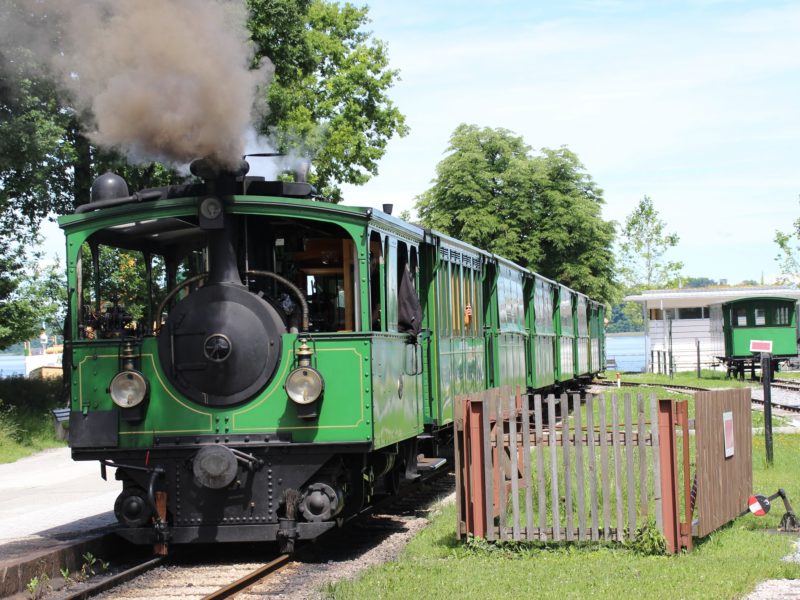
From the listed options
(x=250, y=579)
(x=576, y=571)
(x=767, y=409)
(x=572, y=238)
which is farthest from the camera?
(x=572, y=238)

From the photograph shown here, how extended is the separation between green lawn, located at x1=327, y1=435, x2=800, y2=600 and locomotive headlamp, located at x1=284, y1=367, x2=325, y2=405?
59.9 inches

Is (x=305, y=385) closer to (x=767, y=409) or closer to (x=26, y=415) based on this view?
(x=767, y=409)

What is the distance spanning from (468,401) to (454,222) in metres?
39.4

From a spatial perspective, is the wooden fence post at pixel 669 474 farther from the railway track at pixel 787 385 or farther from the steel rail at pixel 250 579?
the railway track at pixel 787 385

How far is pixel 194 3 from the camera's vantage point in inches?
414

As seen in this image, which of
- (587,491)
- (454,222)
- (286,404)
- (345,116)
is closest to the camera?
(286,404)

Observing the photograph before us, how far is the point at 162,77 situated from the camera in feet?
34.0

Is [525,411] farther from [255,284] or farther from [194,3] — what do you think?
[194,3]

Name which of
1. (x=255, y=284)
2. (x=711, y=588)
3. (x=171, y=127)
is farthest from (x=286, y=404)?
(x=711, y=588)

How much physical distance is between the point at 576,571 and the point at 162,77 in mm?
5662

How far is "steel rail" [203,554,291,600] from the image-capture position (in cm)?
840

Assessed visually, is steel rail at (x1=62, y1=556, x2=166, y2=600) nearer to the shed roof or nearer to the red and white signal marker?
the red and white signal marker

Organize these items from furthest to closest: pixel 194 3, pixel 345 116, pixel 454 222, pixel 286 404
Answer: pixel 454 222, pixel 345 116, pixel 194 3, pixel 286 404

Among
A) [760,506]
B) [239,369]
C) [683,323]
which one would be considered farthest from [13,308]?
[683,323]
